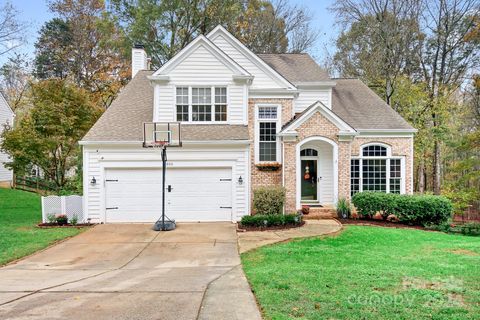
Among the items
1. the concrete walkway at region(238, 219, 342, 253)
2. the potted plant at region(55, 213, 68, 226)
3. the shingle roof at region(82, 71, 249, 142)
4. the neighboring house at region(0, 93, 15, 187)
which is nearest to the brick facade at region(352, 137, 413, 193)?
the concrete walkway at region(238, 219, 342, 253)

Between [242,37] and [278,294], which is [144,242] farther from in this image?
[242,37]

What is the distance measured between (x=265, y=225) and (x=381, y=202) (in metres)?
4.91

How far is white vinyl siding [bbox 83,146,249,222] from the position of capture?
1279 centimetres

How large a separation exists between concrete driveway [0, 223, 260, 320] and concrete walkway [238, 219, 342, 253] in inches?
15.8

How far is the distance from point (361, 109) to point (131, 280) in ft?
45.2

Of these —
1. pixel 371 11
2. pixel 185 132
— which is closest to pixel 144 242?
pixel 185 132

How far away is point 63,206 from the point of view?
493 inches

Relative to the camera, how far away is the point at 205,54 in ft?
44.3

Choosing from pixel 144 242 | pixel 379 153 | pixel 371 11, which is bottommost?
pixel 144 242

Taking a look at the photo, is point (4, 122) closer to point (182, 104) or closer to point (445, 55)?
point (182, 104)

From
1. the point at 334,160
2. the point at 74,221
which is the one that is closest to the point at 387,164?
the point at 334,160

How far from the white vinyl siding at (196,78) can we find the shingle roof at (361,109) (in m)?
5.68

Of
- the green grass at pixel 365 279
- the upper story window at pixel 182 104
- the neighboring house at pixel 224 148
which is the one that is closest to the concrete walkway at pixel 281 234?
the green grass at pixel 365 279

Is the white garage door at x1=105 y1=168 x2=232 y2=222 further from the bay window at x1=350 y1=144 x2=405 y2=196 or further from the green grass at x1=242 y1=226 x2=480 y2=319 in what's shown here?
the bay window at x1=350 y1=144 x2=405 y2=196
